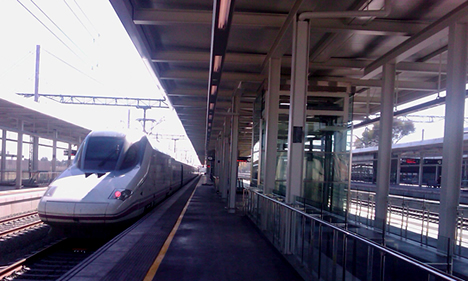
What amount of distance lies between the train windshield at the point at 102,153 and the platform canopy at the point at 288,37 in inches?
107

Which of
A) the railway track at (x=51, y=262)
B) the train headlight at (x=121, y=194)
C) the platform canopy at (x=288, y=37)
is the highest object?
the platform canopy at (x=288, y=37)

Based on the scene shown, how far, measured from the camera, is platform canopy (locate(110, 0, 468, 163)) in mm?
7348

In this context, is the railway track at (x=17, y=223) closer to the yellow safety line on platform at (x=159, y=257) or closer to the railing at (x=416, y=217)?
the yellow safety line on platform at (x=159, y=257)

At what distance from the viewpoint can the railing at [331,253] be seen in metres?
3.51

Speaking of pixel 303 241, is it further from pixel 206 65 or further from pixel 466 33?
pixel 206 65

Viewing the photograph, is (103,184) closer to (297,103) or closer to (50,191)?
(50,191)

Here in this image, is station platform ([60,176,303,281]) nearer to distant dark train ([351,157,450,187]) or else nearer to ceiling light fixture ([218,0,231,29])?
ceiling light fixture ([218,0,231,29])

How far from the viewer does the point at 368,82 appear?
42.3ft

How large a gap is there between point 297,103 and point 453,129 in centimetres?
314

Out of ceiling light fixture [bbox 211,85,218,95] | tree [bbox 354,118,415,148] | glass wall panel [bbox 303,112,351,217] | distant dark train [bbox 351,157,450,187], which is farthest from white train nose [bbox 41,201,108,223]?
tree [bbox 354,118,415,148]

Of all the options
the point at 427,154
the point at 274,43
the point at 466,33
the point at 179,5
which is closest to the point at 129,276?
the point at 179,5

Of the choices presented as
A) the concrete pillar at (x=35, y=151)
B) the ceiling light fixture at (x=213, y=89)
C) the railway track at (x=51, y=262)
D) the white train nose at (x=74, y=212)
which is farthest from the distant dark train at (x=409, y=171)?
the concrete pillar at (x=35, y=151)

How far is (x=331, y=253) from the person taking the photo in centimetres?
511

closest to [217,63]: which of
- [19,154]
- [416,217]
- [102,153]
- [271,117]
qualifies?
[271,117]
